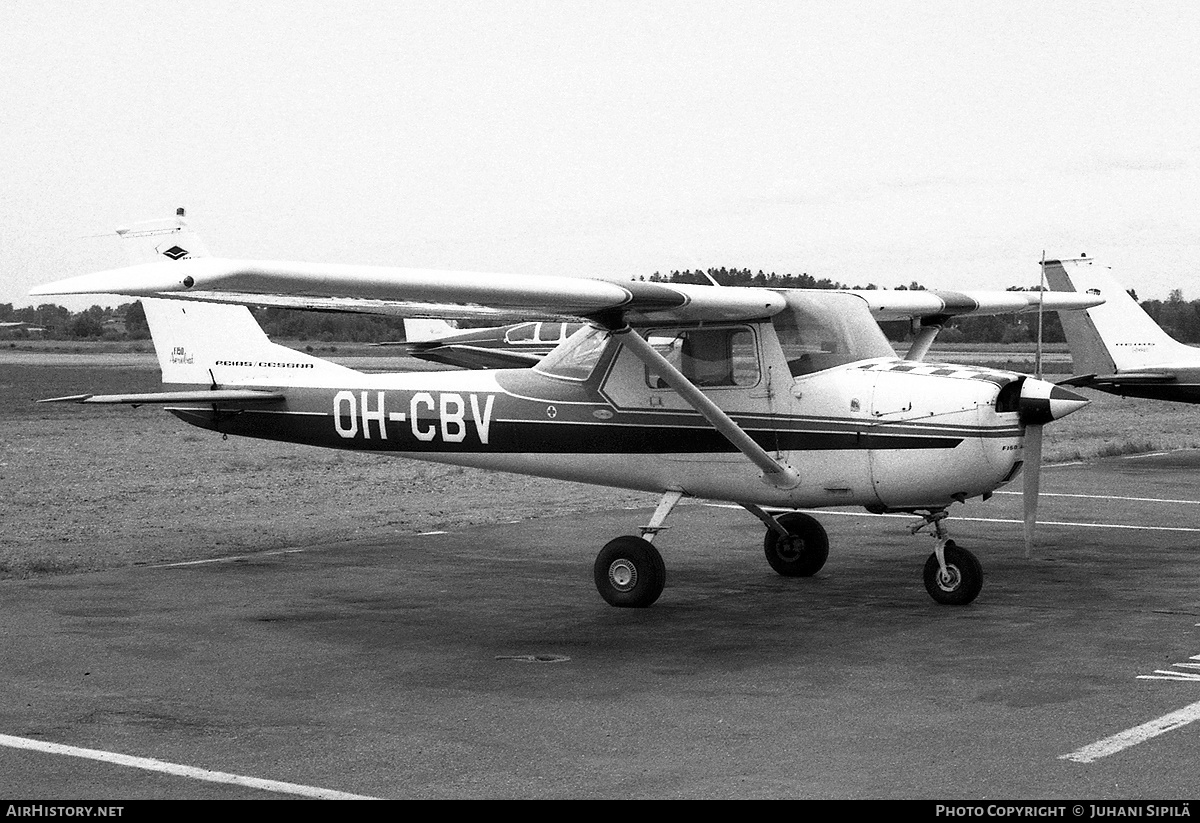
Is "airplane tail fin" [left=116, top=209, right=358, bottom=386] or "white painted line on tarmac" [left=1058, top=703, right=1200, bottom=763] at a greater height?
"airplane tail fin" [left=116, top=209, right=358, bottom=386]

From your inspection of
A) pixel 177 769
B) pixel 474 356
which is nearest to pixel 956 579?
pixel 177 769

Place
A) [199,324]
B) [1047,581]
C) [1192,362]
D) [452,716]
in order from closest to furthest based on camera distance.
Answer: [452,716] → [1047,581] → [199,324] → [1192,362]

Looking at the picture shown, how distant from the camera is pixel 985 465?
9.83m

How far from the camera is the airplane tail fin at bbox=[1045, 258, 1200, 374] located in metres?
23.9

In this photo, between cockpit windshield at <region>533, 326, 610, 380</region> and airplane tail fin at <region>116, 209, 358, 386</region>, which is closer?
cockpit windshield at <region>533, 326, 610, 380</region>

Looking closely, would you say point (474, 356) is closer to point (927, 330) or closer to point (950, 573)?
point (927, 330)

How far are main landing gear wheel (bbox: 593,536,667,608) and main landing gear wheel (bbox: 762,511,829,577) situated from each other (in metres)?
1.80

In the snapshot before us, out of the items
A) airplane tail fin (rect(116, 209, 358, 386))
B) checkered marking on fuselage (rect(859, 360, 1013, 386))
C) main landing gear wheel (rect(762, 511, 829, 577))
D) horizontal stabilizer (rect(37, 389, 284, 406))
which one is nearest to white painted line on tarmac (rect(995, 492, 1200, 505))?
main landing gear wheel (rect(762, 511, 829, 577))

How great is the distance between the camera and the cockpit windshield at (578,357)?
11.2 meters

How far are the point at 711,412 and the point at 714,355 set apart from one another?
0.66 m

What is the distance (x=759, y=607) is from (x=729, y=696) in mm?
2868

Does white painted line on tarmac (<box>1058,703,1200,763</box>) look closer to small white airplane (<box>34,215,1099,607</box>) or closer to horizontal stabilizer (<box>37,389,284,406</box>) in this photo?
small white airplane (<box>34,215,1099,607</box>)
